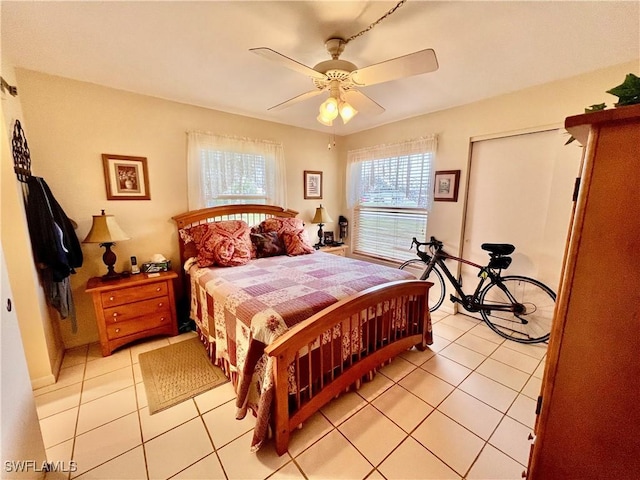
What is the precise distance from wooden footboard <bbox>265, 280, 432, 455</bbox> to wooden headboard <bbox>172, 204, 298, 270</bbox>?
208 centimetres

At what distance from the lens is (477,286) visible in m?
2.94

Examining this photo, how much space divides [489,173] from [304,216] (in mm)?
2473

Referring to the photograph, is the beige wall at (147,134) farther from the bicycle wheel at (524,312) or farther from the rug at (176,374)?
the rug at (176,374)

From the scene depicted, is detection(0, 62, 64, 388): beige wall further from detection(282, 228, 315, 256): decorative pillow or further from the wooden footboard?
detection(282, 228, 315, 256): decorative pillow

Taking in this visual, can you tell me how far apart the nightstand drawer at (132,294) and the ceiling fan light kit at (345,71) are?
2.22m

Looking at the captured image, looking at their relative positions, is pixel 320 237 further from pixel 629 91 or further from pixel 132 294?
pixel 629 91

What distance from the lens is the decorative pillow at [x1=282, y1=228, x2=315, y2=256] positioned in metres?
3.18

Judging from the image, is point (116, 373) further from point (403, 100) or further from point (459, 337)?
point (403, 100)

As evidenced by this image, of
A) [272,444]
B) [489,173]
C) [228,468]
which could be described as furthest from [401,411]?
[489,173]

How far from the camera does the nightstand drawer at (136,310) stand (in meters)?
2.34

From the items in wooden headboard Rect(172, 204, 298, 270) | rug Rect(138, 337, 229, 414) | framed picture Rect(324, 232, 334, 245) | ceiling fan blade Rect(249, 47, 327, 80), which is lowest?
rug Rect(138, 337, 229, 414)

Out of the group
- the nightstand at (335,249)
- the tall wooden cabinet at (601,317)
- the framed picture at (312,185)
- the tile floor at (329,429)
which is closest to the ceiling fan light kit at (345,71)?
the tall wooden cabinet at (601,317)

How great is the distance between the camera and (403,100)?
2.80 metres

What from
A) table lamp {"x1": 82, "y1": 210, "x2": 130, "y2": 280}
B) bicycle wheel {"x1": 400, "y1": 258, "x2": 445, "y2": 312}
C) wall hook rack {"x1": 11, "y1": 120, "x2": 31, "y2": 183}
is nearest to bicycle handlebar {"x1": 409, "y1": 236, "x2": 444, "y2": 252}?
bicycle wheel {"x1": 400, "y1": 258, "x2": 445, "y2": 312}
